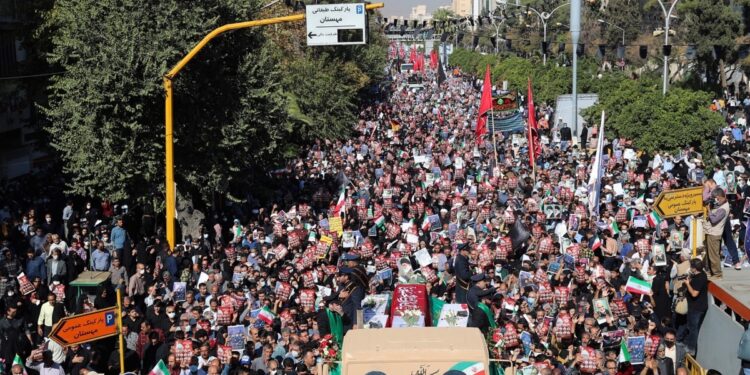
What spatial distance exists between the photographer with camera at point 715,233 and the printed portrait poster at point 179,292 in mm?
7261

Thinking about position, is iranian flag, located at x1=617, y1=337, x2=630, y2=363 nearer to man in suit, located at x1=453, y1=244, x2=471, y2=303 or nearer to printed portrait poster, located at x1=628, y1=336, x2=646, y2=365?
printed portrait poster, located at x1=628, y1=336, x2=646, y2=365

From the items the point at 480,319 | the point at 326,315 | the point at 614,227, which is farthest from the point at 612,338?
the point at 614,227

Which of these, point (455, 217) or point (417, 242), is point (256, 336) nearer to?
point (417, 242)

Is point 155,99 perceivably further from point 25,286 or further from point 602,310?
point 602,310

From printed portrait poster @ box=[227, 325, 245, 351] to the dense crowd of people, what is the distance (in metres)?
0.04

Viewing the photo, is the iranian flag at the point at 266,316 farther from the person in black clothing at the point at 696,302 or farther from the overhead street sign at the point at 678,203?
the overhead street sign at the point at 678,203

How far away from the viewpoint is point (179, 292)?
1555 centimetres

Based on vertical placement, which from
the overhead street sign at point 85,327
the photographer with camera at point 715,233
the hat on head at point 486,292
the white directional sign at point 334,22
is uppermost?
the white directional sign at point 334,22

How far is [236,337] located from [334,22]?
19.2 ft

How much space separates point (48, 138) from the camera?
26.4 m

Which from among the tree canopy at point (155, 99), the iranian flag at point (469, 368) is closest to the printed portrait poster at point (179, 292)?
the tree canopy at point (155, 99)

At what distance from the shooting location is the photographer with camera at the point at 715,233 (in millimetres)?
12928

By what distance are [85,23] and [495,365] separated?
14172mm

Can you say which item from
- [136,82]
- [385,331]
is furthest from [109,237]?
[385,331]
